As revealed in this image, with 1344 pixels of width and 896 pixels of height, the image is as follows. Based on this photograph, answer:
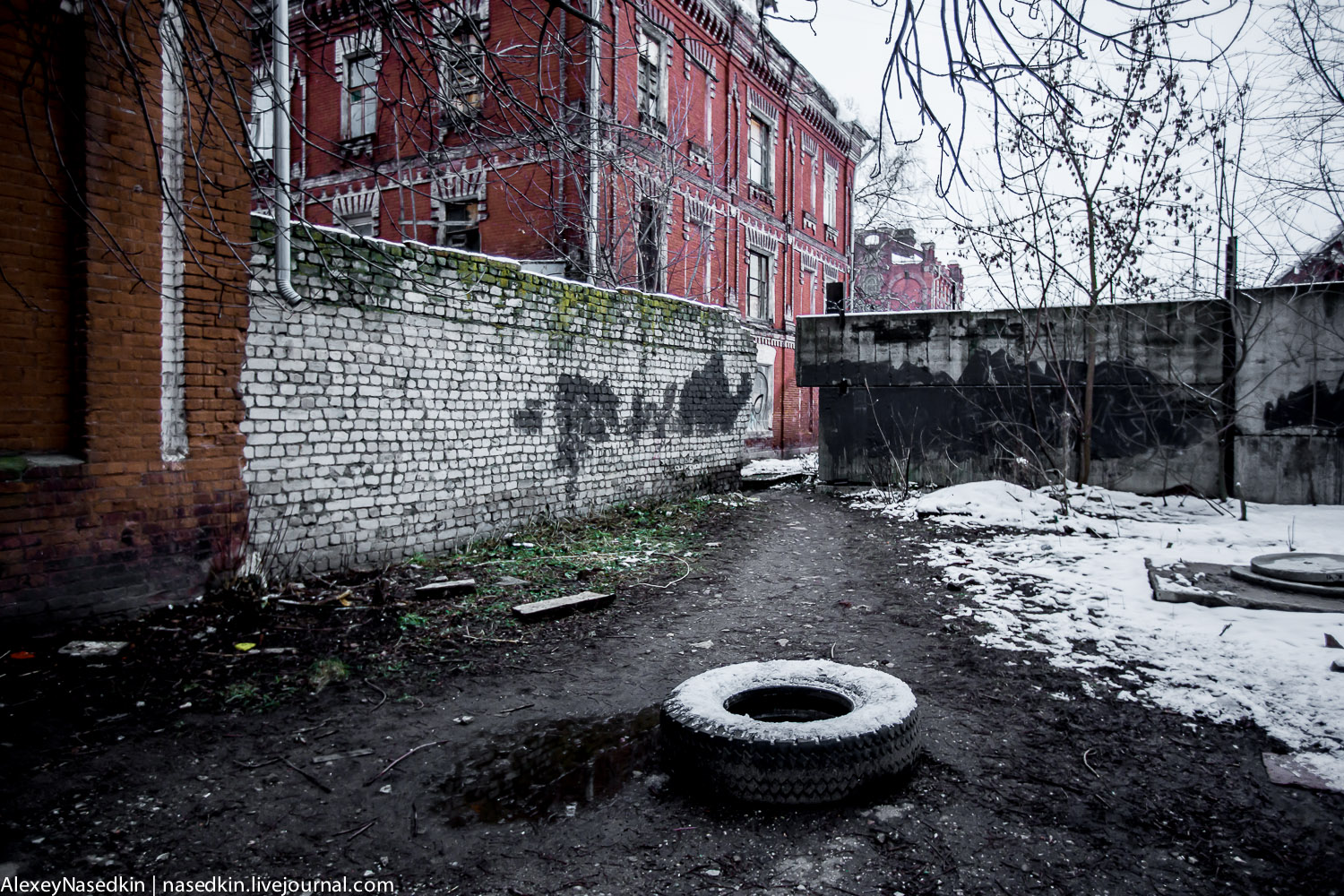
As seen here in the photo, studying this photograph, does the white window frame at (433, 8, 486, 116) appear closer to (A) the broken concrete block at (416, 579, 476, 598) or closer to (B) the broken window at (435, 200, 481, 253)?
(A) the broken concrete block at (416, 579, 476, 598)

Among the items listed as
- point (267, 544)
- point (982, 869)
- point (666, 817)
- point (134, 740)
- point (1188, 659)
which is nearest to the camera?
point (982, 869)

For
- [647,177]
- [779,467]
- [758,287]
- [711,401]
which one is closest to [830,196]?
[758,287]

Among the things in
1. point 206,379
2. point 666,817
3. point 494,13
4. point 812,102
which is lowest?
point 666,817

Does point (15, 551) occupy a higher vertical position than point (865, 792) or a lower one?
higher

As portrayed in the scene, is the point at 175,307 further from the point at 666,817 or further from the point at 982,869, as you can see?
the point at 982,869

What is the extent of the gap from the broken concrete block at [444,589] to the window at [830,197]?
18.7 m

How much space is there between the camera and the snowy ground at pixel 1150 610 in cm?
324

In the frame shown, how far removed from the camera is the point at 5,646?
148 inches

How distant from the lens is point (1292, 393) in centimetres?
852

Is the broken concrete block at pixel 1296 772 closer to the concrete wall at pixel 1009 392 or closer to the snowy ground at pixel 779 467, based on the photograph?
the concrete wall at pixel 1009 392

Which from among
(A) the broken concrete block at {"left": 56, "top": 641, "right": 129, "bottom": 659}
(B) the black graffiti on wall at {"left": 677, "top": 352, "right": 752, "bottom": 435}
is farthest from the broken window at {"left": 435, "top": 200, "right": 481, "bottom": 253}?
(A) the broken concrete block at {"left": 56, "top": 641, "right": 129, "bottom": 659}

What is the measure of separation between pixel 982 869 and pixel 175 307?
210 inches

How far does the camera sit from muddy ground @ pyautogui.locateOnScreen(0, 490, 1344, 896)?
211 cm

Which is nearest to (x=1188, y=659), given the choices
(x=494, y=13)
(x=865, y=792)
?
(x=865, y=792)
